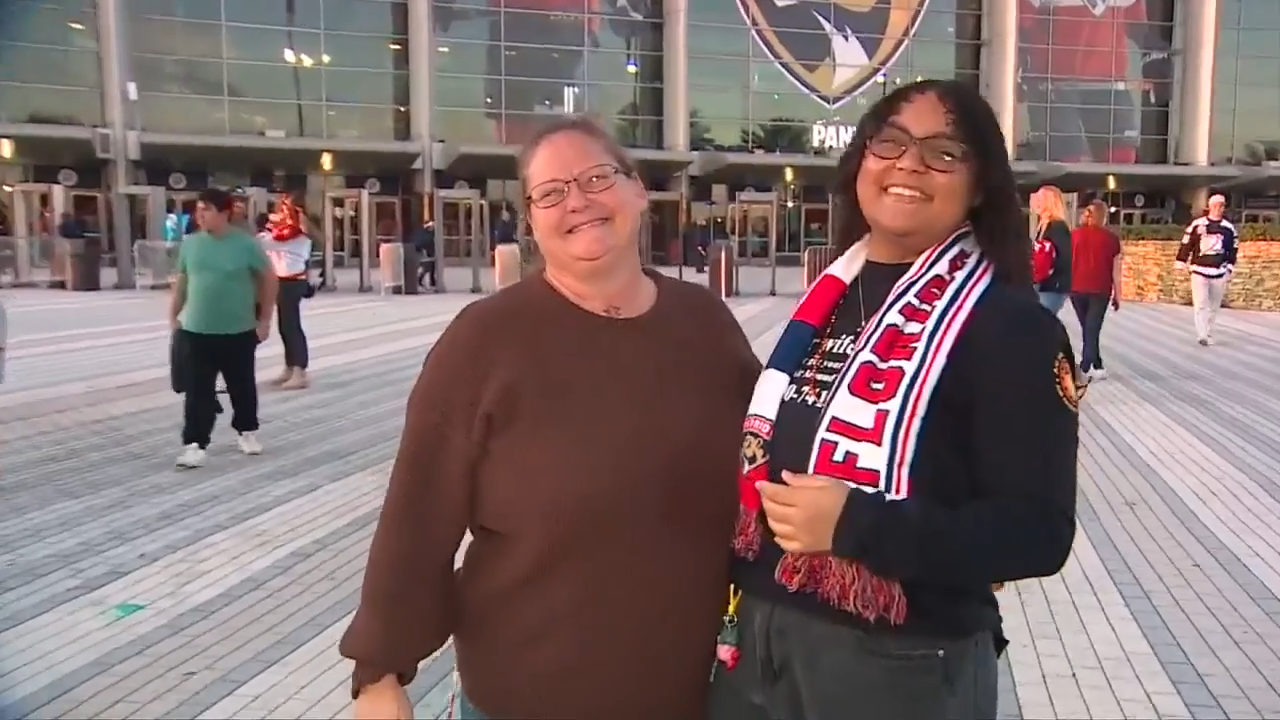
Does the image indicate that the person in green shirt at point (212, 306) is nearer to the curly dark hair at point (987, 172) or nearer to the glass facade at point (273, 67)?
the curly dark hair at point (987, 172)

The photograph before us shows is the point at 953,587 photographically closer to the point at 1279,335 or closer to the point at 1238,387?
the point at 1238,387

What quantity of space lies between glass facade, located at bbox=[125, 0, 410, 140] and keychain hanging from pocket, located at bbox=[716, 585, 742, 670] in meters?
31.7

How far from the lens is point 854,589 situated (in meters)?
1.56

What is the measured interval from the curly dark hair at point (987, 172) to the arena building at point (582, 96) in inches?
913

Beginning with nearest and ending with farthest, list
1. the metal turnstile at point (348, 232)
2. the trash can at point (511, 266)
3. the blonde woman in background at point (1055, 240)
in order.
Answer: the trash can at point (511, 266) → the blonde woman in background at point (1055, 240) → the metal turnstile at point (348, 232)

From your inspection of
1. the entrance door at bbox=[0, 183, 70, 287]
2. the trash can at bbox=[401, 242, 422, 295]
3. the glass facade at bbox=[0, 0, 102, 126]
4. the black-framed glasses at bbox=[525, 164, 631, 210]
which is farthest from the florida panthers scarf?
the glass facade at bbox=[0, 0, 102, 126]

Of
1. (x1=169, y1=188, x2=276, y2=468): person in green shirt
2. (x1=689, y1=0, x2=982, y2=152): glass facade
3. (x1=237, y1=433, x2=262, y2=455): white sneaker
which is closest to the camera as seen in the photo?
(x1=169, y1=188, x2=276, y2=468): person in green shirt

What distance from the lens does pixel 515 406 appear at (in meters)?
1.70

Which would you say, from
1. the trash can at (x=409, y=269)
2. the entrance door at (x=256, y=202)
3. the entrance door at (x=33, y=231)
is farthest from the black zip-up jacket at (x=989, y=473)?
the entrance door at (x=256, y=202)

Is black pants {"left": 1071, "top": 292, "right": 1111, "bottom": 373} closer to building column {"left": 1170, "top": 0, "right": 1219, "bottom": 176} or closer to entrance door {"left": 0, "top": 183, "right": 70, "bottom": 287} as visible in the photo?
entrance door {"left": 0, "top": 183, "right": 70, "bottom": 287}

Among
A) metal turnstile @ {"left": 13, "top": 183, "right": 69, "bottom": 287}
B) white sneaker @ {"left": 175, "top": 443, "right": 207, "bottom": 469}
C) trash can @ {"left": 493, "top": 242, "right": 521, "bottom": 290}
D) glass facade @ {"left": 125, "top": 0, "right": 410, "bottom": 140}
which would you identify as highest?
glass facade @ {"left": 125, "top": 0, "right": 410, "bottom": 140}

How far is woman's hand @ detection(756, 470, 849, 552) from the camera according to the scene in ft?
4.92

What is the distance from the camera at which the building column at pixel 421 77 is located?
32062 millimetres

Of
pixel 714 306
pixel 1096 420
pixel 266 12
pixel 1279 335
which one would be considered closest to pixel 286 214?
pixel 1096 420
